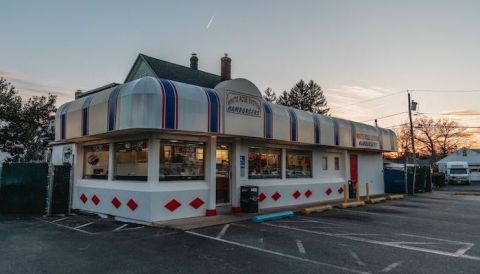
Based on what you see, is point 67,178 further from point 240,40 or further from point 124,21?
point 240,40

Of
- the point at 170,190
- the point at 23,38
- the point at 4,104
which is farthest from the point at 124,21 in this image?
the point at 4,104

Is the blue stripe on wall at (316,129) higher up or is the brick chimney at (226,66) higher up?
the brick chimney at (226,66)

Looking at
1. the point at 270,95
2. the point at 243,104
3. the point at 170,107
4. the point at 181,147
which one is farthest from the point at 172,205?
→ the point at 270,95

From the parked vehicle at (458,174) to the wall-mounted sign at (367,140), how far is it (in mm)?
30395

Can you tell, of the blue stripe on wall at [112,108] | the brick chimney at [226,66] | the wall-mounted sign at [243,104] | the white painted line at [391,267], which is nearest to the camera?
the white painted line at [391,267]

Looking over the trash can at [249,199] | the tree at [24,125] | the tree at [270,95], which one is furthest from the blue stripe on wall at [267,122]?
the tree at [270,95]

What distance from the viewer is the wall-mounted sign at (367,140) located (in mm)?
20969

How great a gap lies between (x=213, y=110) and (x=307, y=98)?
51.1 meters

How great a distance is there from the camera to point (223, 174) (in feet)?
47.5

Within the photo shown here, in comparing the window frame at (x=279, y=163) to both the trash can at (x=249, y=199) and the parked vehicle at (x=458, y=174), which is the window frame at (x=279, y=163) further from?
the parked vehicle at (x=458, y=174)

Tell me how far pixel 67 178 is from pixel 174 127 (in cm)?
653

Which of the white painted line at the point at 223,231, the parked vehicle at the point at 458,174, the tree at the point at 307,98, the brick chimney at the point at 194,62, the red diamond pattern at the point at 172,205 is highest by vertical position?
the tree at the point at 307,98

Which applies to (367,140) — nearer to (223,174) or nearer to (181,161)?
(223,174)

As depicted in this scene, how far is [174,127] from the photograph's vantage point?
11320 millimetres
